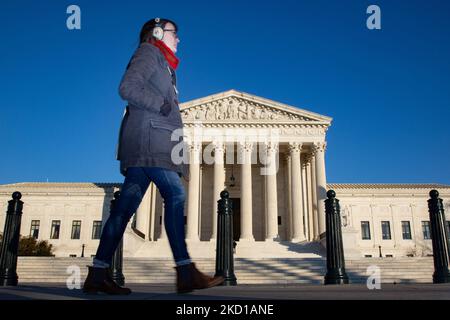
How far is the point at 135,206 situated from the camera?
4754mm

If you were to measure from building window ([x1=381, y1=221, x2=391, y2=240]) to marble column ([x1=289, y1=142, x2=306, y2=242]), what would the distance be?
618 inches

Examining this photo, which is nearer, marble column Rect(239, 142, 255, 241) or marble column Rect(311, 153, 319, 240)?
marble column Rect(239, 142, 255, 241)

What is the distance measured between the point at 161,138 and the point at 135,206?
0.85 metres

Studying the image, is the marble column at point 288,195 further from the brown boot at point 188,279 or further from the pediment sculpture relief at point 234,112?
the brown boot at point 188,279

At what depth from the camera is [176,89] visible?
5.20 meters

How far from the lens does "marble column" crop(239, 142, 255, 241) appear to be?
37156mm

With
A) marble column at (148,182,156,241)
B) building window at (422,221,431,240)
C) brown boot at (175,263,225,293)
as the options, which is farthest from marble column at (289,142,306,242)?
brown boot at (175,263,225,293)

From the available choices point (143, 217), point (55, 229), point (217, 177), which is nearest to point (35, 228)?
point (55, 229)

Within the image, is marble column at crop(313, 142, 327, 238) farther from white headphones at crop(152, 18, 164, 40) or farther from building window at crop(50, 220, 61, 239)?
white headphones at crop(152, 18, 164, 40)

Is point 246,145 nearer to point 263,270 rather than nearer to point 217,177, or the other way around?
point 217,177

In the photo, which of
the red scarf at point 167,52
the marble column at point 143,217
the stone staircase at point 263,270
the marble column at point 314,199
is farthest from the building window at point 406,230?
the red scarf at point 167,52

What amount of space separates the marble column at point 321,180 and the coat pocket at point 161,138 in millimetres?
33769

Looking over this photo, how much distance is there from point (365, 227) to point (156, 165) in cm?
4828

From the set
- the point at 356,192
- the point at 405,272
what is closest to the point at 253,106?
the point at 356,192
